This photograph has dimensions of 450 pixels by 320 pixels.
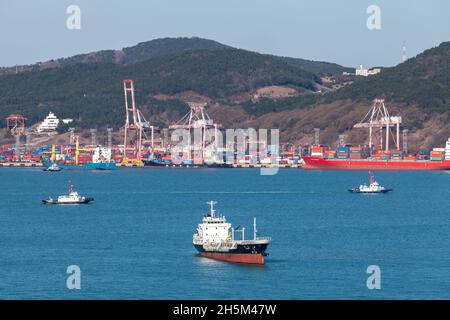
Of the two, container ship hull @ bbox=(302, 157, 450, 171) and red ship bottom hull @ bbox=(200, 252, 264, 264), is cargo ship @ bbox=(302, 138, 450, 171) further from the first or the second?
red ship bottom hull @ bbox=(200, 252, 264, 264)

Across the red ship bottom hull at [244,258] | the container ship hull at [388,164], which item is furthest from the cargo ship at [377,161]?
the red ship bottom hull at [244,258]

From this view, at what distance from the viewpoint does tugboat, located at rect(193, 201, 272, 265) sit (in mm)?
44344

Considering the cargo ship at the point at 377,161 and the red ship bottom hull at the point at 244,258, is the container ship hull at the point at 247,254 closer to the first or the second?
Answer: the red ship bottom hull at the point at 244,258

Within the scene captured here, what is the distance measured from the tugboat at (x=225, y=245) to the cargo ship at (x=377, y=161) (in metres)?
138

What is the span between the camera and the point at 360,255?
49.7 meters

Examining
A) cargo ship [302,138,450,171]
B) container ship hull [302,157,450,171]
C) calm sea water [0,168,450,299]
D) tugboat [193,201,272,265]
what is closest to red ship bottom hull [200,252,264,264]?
tugboat [193,201,272,265]

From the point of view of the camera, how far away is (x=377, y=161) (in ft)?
613

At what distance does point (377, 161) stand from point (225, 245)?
144 metres

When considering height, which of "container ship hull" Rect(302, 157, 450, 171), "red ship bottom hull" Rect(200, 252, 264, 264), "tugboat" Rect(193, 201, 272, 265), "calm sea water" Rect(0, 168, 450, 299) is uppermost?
"container ship hull" Rect(302, 157, 450, 171)

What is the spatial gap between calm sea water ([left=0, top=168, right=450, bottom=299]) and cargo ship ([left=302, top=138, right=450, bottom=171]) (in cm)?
7988
